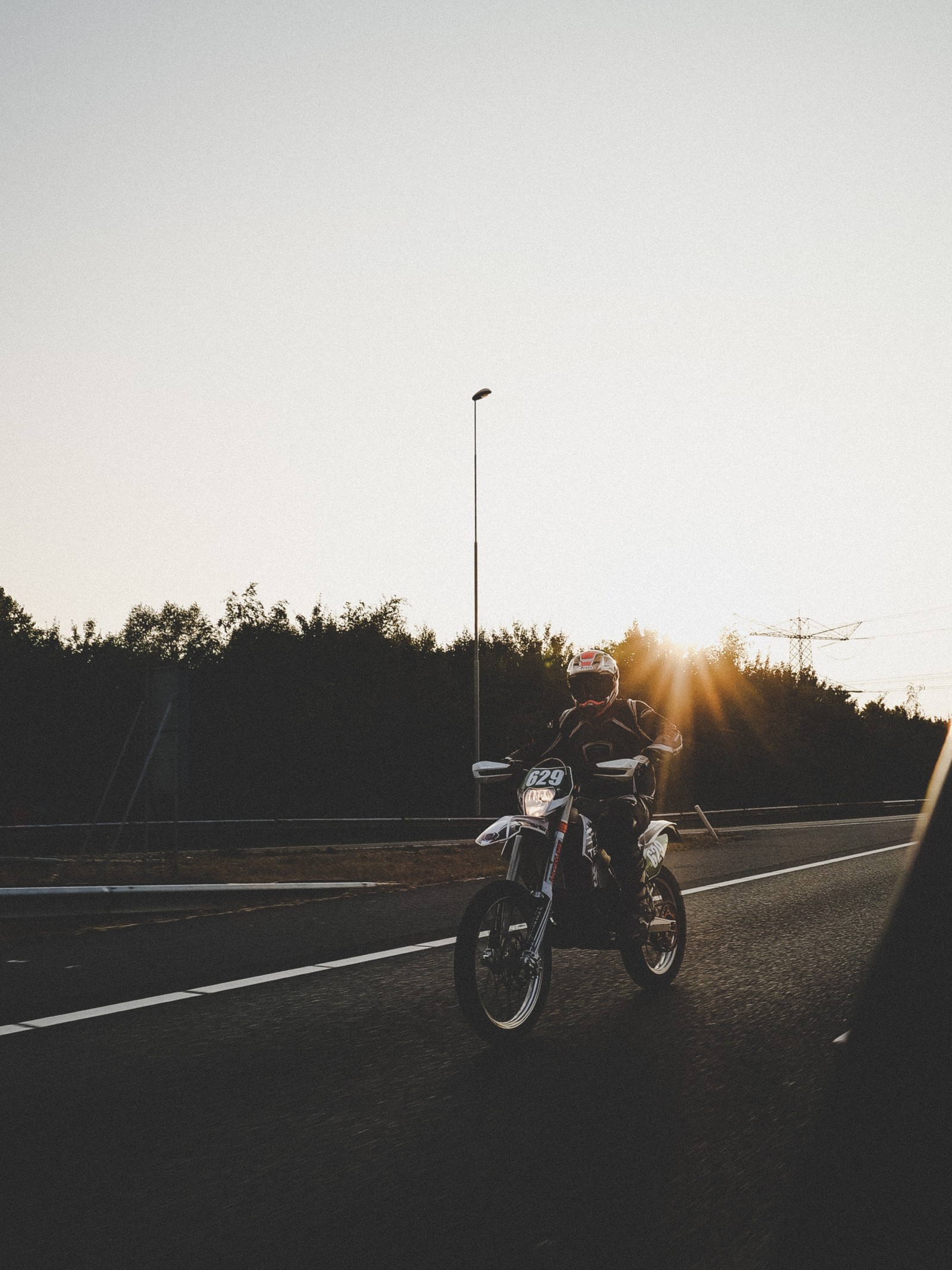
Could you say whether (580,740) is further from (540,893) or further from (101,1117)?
(101,1117)

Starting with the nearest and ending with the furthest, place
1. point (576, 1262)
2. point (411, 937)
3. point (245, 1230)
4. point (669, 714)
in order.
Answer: point (576, 1262) < point (245, 1230) < point (411, 937) < point (669, 714)

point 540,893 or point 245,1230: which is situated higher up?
point 540,893

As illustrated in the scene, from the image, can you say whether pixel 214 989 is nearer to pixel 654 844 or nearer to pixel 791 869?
pixel 654 844

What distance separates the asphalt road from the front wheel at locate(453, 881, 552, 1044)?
15 centimetres

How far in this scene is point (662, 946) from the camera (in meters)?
6.18

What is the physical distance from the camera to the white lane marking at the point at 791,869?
1135 cm

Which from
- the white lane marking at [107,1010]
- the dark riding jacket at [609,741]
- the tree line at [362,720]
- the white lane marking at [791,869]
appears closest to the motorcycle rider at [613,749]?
the dark riding jacket at [609,741]

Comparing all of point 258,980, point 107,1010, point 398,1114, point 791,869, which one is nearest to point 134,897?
point 258,980

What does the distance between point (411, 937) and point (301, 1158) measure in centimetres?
447

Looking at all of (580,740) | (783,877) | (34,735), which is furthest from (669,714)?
(580,740)

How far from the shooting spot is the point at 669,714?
53.4 metres

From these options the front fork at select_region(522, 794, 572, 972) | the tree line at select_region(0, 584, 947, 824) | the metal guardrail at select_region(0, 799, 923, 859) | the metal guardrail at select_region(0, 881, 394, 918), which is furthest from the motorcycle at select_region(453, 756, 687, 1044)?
the tree line at select_region(0, 584, 947, 824)

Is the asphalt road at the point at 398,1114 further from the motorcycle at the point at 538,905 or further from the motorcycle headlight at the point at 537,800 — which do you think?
the motorcycle headlight at the point at 537,800

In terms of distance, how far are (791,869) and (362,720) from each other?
33.5m
